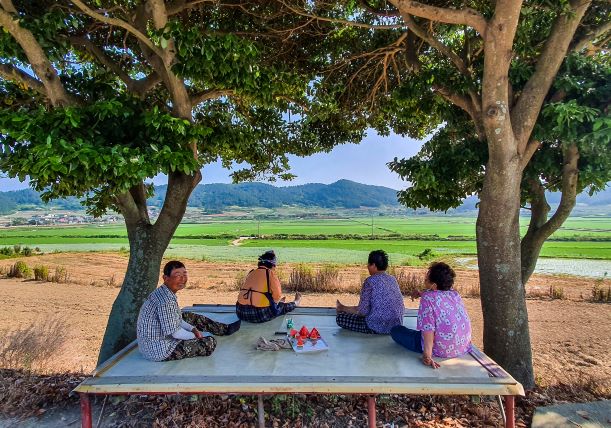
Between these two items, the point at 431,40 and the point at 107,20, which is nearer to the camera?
the point at 107,20

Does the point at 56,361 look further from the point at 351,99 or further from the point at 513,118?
the point at 513,118

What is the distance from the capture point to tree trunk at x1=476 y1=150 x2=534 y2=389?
184 inches

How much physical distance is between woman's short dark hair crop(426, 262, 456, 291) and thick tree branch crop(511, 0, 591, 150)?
6.58ft

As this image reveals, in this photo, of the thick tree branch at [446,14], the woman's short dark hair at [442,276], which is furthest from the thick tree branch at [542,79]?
the woman's short dark hair at [442,276]

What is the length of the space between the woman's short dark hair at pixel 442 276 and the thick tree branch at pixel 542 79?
2.01 meters

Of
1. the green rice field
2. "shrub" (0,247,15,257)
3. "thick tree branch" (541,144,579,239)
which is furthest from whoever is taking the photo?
the green rice field

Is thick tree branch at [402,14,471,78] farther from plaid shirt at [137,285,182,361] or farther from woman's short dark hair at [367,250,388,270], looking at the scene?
plaid shirt at [137,285,182,361]

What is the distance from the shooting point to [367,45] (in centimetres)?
683

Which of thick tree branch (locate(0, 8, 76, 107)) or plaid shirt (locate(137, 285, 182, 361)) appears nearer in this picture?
plaid shirt (locate(137, 285, 182, 361))

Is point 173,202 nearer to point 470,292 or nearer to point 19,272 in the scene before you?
point 470,292

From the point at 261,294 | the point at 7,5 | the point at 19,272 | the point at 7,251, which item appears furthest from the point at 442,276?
the point at 7,251

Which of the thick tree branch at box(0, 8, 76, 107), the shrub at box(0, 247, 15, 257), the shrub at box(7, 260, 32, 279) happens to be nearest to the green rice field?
the shrub at box(0, 247, 15, 257)

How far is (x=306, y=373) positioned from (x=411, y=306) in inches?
373

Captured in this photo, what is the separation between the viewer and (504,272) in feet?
15.5
